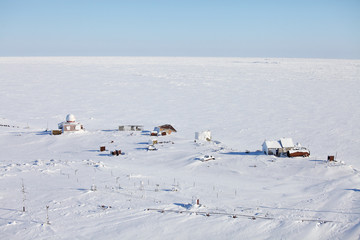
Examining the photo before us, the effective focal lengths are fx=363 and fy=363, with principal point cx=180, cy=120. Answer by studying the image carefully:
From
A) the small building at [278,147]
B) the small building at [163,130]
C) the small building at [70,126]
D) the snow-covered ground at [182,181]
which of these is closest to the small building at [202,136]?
the snow-covered ground at [182,181]

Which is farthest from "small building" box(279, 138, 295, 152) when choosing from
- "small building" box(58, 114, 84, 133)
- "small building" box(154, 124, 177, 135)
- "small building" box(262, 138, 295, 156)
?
"small building" box(58, 114, 84, 133)

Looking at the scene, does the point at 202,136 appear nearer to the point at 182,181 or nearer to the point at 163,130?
the point at 163,130

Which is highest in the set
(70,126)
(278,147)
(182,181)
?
(70,126)

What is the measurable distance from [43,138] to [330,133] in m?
30.8

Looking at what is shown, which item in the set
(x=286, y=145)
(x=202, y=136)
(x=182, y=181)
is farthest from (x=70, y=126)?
(x=286, y=145)

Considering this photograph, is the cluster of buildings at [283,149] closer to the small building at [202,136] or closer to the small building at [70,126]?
the small building at [202,136]

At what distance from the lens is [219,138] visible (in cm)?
3909

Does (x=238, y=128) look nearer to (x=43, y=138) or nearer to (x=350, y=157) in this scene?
(x=350, y=157)

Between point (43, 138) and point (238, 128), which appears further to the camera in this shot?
point (238, 128)

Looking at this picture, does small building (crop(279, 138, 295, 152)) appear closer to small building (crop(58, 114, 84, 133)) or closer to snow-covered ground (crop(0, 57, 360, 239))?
snow-covered ground (crop(0, 57, 360, 239))

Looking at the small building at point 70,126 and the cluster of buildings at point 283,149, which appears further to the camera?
the small building at point 70,126

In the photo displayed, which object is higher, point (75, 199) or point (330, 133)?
point (330, 133)

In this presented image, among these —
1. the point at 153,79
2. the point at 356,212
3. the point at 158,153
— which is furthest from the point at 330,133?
the point at 153,79

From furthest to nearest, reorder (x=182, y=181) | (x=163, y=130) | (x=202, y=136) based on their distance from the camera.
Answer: (x=163, y=130), (x=202, y=136), (x=182, y=181)
